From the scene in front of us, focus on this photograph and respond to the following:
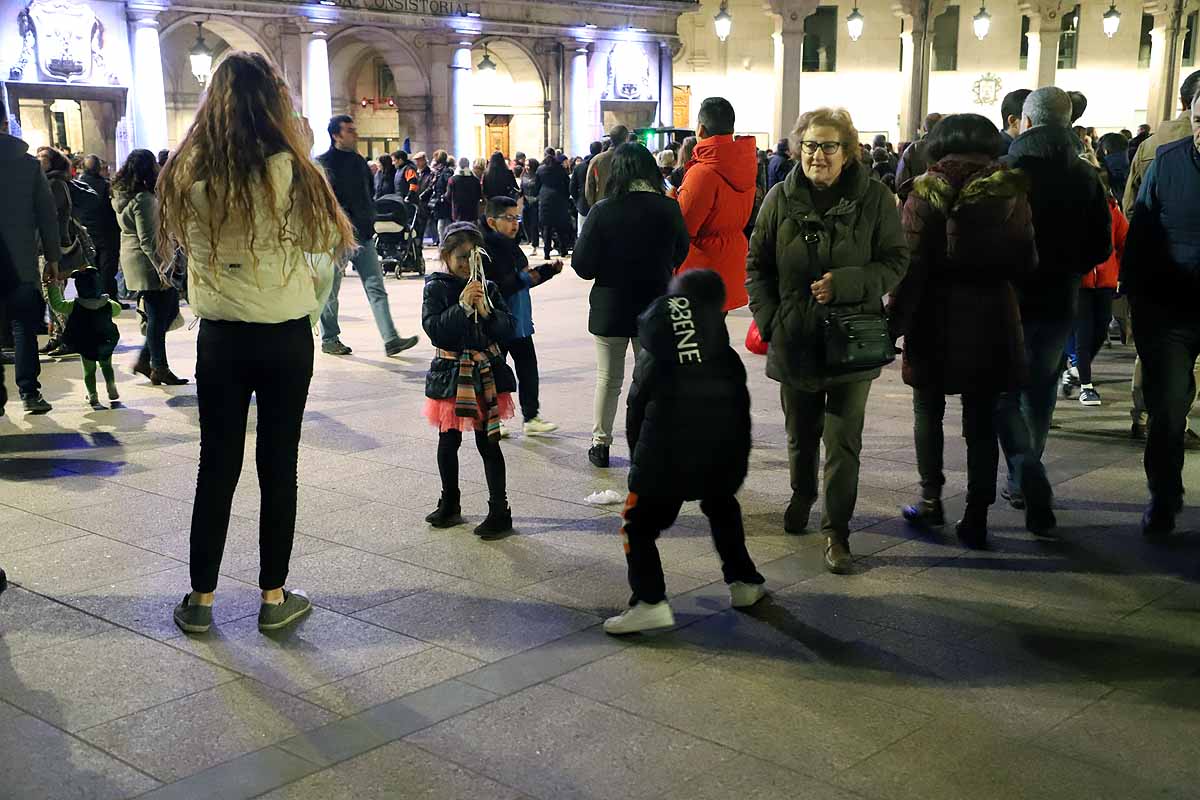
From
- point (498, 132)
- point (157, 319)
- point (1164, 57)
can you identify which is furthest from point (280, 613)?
point (1164, 57)

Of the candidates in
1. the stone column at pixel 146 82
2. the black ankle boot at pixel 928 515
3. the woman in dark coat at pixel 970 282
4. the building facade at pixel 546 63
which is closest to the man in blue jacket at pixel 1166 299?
the woman in dark coat at pixel 970 282

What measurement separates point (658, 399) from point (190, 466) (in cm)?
372

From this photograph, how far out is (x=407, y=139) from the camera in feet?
99.5

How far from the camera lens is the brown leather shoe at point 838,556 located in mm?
5488

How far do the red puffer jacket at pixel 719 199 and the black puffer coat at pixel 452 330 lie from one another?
160 centimetres

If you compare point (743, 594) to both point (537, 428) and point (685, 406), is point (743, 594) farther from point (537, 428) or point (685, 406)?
point (537, 428)

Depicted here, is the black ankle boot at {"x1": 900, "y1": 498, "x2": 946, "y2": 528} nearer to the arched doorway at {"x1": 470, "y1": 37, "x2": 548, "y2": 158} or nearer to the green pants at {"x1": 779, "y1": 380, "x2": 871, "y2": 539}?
the green pants at {"x1": 779, "y1": 380, "x2": 871, "y2": 539}

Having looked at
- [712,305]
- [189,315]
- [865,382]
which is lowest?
[189,315]

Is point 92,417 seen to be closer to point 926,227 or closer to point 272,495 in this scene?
point 272,495

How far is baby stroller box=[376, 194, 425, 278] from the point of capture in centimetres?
1723

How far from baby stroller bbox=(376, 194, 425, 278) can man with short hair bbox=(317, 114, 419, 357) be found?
18.4 feet

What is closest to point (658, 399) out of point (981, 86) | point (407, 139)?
point (407, 139)

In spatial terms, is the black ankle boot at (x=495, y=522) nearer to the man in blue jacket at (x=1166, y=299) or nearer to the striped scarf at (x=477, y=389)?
the striped scarf at (x=477, y=389)

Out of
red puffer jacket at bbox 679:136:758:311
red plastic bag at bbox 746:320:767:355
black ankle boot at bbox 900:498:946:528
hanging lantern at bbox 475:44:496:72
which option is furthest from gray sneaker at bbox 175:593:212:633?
hanging lantern at bbox 475:44:496:72
